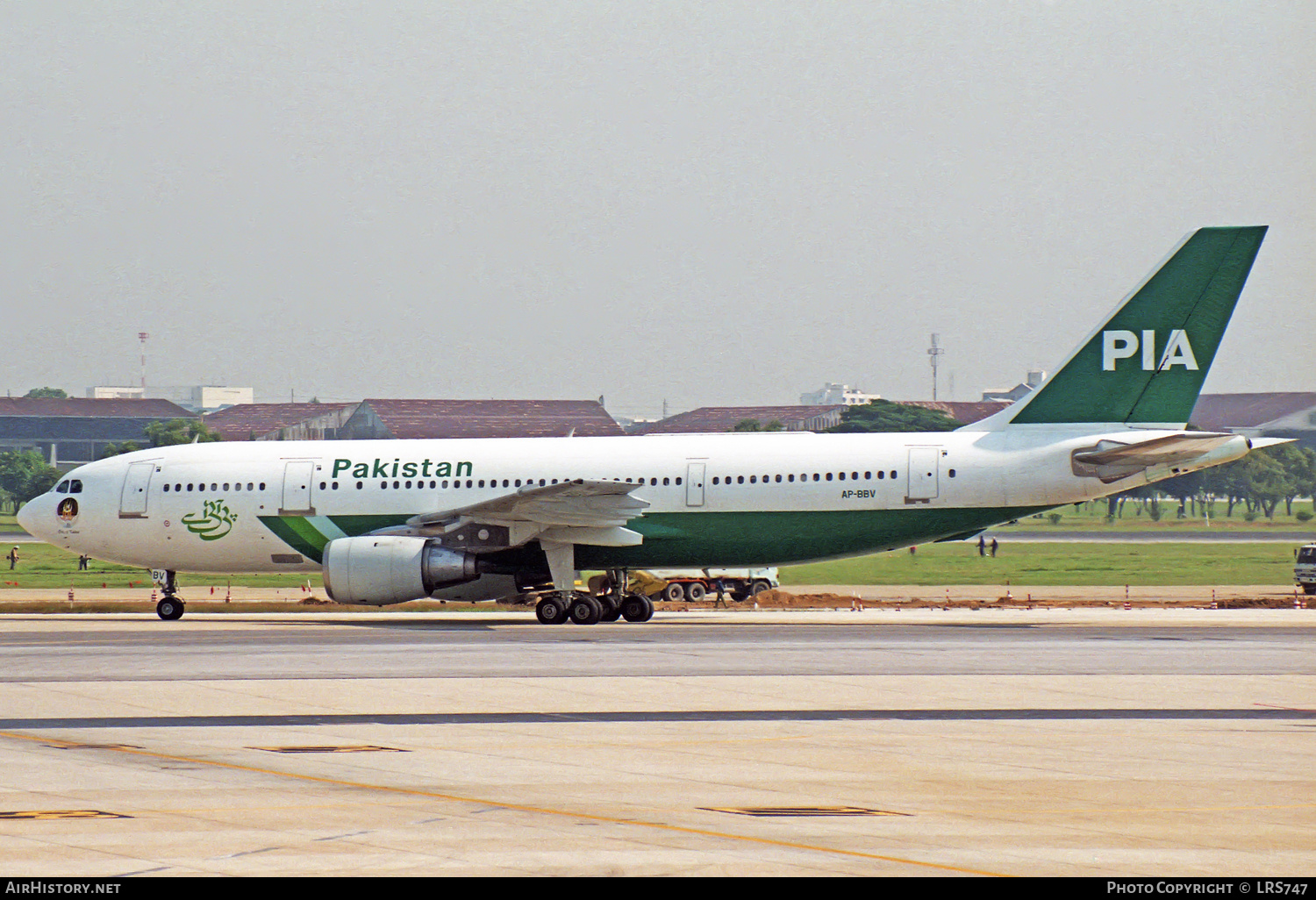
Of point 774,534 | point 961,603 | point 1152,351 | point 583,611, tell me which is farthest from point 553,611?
point 961,603

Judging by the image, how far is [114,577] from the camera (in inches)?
2352

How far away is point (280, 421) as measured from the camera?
189 meters

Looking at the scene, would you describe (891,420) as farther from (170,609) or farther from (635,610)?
(170,609)

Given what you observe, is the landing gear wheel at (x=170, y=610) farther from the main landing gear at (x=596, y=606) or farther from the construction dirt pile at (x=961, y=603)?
the construction dirt pile at (x=961, y=603)

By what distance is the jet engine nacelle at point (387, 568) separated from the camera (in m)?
34.2

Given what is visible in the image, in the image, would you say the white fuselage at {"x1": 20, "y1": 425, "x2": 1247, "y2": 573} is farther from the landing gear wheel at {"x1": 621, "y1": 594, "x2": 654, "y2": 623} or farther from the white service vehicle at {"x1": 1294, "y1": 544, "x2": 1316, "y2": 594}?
the white service vehicle at {"x1": 1294, "y1": 544, "x2": 1316, "y2": 594}

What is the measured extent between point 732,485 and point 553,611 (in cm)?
480

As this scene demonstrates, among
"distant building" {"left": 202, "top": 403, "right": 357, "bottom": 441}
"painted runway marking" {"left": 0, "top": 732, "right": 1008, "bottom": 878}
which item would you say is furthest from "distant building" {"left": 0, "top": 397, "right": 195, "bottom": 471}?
"painted runway marking" {"left": 0, "top": 732, "right": 1008, "bottom": 878}

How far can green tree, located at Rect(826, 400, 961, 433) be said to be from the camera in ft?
461

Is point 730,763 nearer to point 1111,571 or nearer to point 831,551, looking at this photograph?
point 831,551

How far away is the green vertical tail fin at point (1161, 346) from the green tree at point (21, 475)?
112952 mm

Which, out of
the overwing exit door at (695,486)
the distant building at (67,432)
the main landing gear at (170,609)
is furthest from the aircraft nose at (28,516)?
the distant building at (67,432)

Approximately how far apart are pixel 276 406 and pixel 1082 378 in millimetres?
171911
